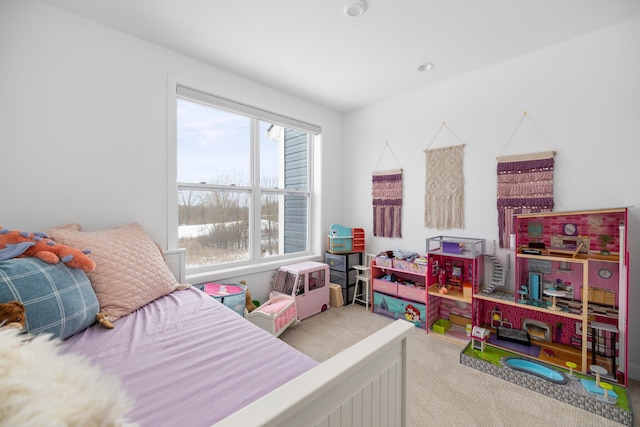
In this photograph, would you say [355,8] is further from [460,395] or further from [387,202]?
[460,395]

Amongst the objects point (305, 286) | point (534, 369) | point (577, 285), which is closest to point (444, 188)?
point (577, 285)

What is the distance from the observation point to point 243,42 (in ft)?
7.17

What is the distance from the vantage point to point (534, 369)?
1965 mm

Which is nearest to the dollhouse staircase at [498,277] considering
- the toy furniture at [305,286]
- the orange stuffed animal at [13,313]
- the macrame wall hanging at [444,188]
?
the macrame wall hanging at [444,188]

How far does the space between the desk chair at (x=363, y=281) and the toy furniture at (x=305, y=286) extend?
0.44m

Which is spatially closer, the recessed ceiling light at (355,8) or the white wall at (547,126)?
the recessed ceiling light at (355,8)

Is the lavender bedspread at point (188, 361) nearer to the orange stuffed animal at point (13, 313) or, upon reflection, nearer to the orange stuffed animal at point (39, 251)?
the orange stuffed animal at point (13, 313)

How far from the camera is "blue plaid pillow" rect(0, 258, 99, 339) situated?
106 cm

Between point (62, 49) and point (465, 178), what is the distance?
3.44 metres

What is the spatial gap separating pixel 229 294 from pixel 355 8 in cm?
229

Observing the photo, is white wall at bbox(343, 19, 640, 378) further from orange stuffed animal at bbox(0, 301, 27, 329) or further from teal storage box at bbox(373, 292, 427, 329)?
orange stuffed animal at bbox(0, 301, 27, 329)

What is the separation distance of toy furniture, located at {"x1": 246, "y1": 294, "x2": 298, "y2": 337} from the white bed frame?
1453 mm

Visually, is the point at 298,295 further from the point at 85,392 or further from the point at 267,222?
the point at 85,392

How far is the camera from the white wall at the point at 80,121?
1.68 m
